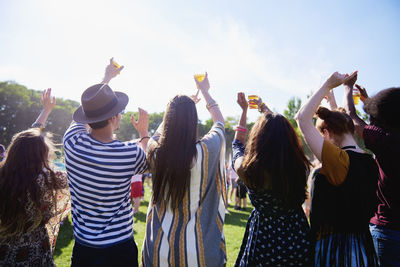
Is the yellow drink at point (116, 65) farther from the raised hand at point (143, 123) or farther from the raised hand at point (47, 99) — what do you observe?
the raised hand at point (47, 99)

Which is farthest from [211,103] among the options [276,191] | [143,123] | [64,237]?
[64,237]

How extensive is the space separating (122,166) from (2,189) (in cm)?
118

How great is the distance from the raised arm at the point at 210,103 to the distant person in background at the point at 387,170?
139 cm

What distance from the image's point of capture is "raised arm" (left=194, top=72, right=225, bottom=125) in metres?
2.23

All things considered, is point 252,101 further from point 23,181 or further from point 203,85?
point 23,181

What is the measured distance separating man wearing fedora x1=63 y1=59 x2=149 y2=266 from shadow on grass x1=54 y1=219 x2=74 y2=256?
384cm

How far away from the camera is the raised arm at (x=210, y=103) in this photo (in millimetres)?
2227

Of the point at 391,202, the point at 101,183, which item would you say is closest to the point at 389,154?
the point at 391,202

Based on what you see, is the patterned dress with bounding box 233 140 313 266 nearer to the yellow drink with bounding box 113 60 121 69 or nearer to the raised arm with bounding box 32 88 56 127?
the yellow drink with bounding box 113 60 121 69

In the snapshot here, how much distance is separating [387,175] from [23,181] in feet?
10.6

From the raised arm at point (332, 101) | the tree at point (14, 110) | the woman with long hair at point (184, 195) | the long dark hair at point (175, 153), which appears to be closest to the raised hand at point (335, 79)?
the raised arm at point (332, 101)

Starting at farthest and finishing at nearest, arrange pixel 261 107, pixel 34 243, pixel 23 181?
1. pixel 261 107
2. pixel 34 243
3. pixel 23 181

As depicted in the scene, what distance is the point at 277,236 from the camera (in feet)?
6.59

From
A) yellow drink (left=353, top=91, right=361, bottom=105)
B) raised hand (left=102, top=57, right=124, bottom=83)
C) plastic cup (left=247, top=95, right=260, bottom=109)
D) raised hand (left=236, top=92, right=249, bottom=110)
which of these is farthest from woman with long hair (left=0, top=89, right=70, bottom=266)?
yellow drink (left=353, top=91, right=361, bottom=105)
